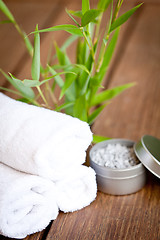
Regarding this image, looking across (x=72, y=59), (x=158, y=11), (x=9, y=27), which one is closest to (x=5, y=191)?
(x=72, y=59)

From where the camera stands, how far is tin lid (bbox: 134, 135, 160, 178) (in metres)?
0.60

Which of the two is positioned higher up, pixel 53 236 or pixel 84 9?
pixel 84 9

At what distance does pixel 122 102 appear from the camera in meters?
0.93

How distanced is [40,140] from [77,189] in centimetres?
14

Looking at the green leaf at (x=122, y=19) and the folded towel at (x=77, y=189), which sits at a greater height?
the green leaf at (x=122, y=19)

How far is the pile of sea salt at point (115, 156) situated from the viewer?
2.05 ft

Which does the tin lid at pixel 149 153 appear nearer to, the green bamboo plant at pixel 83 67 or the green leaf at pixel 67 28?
the green bamboo plant at pixel 83 67

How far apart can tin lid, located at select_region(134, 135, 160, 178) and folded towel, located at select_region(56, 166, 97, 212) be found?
0.33 ft

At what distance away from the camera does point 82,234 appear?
56 cm

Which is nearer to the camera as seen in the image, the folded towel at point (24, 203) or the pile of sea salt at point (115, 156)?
the folded towel at point (24, 203)

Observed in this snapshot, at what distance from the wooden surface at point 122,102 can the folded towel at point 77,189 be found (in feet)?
0.06

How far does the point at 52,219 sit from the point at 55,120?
0.18m

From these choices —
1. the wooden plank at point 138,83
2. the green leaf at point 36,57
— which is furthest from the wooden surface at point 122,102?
the green leaf at point 36,57

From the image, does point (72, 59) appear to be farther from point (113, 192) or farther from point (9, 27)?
point (113, 192)
